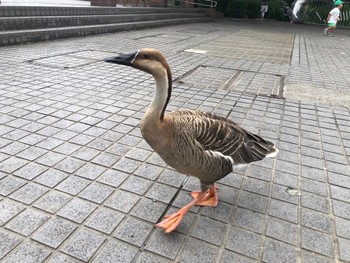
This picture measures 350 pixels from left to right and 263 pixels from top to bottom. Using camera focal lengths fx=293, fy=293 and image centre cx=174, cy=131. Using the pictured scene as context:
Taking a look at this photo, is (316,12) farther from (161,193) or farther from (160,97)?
(160,97)

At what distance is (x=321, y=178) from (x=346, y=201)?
0.39m

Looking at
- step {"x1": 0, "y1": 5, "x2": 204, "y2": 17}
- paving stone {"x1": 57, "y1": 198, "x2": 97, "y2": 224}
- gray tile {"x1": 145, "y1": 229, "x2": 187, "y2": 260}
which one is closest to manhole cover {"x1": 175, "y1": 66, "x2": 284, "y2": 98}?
paving stone {"x1": 57, "y1": 198, "x2": 97, "y2": 224}

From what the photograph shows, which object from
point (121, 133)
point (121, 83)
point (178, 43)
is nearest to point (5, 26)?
point (121, 83)

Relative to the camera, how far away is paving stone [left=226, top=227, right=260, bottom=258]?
232cm

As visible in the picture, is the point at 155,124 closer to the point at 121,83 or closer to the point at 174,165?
the point at 174,165

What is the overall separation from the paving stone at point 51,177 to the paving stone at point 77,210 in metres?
0.38

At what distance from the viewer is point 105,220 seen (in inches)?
100

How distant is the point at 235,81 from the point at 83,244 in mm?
5378

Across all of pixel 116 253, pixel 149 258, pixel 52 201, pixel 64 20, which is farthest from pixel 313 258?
pixel 64 20

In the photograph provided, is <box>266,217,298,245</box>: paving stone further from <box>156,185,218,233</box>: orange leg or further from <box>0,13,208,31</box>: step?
<box>0,13,208,31</box>: step

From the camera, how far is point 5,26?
8.59m

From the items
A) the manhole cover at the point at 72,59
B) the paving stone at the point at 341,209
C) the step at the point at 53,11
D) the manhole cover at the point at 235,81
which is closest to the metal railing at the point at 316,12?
the step at the point at 53,11

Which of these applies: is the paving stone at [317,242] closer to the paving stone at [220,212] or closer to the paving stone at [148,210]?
the paving stone at [220,212]

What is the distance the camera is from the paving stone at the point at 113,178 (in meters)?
3.04
